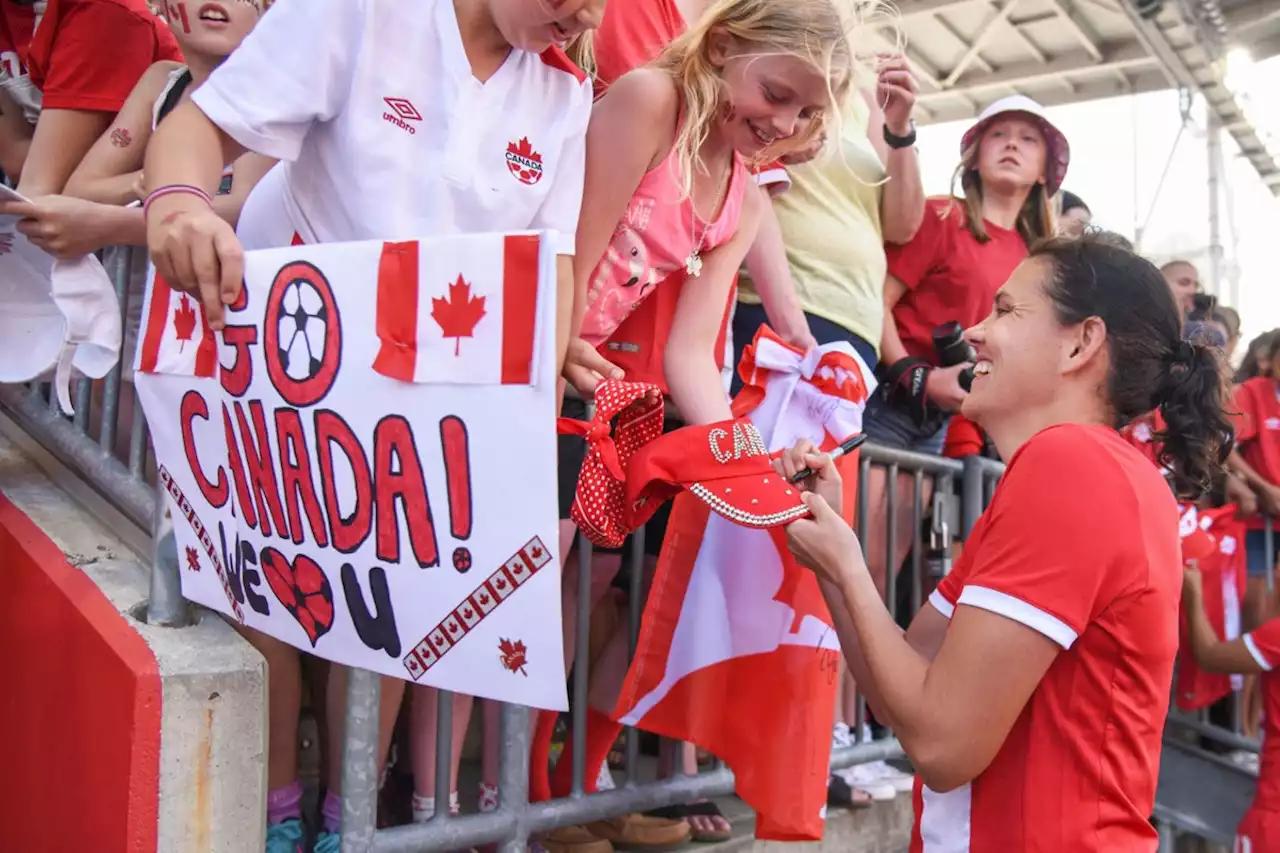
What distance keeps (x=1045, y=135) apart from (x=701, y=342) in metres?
2.36

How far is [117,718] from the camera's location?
1827mm

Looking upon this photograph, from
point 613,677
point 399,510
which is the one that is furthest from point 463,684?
point 613,677

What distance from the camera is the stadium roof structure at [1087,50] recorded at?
36.4 feet

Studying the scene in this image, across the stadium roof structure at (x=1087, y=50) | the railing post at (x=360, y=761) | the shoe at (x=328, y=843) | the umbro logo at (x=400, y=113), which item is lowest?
the shoe at (x=328, y=843)

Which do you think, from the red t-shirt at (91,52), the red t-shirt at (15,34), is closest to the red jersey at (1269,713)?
the red t-shirt at (91,52)

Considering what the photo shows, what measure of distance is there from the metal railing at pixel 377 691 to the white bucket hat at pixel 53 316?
0.71ft

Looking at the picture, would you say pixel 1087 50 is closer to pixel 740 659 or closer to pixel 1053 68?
pixel 1053 68

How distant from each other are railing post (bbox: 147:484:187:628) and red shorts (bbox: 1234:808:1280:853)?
3659 millimetres

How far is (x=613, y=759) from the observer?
10.3ft

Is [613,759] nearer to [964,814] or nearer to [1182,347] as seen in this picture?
[964,814]

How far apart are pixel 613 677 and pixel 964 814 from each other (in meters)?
1.03

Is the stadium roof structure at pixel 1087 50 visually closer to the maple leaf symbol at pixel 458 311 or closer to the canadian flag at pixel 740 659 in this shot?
the canadian flag at pixel 740 659

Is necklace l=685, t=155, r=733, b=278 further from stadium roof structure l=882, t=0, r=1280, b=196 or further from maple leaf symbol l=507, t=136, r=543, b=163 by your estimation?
stadium roof structure l=882, t=0, r=1280, b=196

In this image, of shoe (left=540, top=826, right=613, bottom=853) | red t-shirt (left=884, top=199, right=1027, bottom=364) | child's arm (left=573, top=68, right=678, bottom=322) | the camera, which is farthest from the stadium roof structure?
shoe (left=540, top=826, right=613, bottom=853)
